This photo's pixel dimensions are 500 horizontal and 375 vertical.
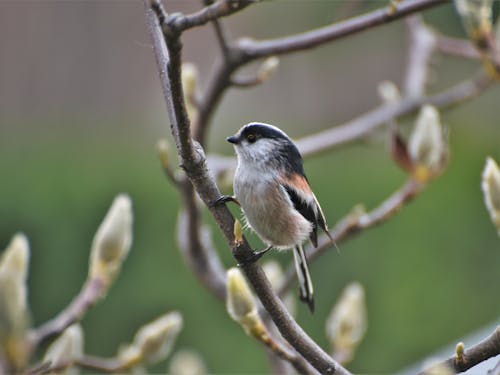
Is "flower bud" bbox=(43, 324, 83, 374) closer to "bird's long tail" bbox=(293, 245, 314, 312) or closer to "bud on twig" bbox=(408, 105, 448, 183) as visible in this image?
"bird's long tail" bbox=(293, 245, 314, 312)

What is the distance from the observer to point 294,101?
267 inches

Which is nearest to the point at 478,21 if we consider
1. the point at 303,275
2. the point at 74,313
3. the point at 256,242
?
the point at 303,275

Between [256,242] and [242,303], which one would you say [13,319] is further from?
[256,242]

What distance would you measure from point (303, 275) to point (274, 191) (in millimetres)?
195

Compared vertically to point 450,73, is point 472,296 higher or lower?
lower

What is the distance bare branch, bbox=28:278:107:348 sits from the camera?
106 cm

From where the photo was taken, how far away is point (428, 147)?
1.63m

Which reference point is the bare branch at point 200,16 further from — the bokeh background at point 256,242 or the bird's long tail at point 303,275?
the bokeh background at point 256,242

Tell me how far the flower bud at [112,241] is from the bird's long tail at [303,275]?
1.25 ft

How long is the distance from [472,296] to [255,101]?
3244 millimetres

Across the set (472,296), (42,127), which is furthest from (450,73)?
(42,127)

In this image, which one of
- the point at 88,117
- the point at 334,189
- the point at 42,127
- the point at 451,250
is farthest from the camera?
the point at 88,117

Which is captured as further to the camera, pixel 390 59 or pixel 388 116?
pixel 390 59

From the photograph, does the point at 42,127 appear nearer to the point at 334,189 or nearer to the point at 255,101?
the point at 255,101
